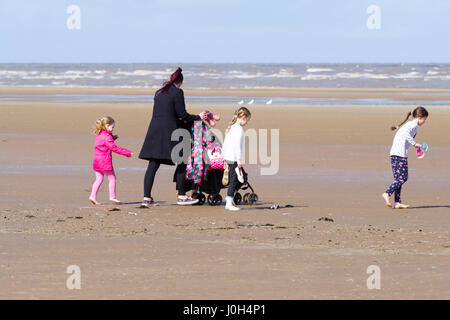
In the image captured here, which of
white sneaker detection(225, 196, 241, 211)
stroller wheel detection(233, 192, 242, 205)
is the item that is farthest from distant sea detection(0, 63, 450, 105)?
white sneaker detection(225, 196, 241, 211)

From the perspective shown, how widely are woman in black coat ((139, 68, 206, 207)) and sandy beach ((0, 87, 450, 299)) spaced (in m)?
0.42

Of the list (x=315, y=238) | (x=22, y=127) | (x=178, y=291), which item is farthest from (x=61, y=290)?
(x=22, y=127)

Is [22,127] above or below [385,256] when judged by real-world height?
above

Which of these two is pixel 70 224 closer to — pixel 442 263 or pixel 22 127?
pixel 442 263

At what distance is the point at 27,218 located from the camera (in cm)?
923

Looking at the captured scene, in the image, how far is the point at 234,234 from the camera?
834 centimetres

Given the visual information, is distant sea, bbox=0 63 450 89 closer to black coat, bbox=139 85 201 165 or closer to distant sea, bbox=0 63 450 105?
distant sea, bbox=0 63 450 105

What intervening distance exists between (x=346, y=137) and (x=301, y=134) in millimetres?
1204

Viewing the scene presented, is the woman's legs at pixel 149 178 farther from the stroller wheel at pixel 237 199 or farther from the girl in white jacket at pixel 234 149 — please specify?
the stroller wheel at pixel 237 199

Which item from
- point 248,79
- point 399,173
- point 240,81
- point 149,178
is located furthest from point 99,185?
point 248,79

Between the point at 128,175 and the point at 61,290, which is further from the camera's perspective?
the point at 128,175

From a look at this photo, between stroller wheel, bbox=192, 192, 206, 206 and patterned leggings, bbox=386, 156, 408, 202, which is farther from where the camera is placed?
stroller wheel, bbox=192, 192, 206, 206

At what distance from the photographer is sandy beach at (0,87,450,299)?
611 cm
